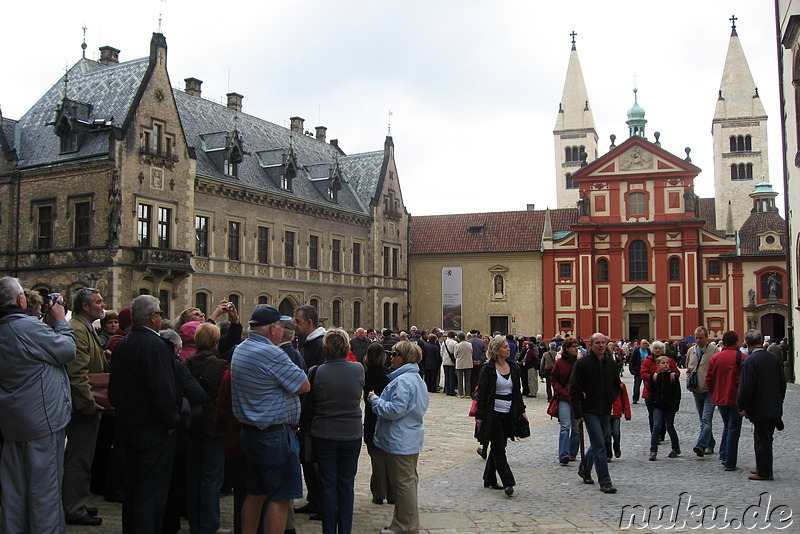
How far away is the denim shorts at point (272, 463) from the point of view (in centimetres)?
610

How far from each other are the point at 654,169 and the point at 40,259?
36.9 m

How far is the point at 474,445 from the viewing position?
13375 mm

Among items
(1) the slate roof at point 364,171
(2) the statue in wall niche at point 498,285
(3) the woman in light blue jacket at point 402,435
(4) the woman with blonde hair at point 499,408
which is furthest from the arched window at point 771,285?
(3) the woman in light blue jacket at point 402,435

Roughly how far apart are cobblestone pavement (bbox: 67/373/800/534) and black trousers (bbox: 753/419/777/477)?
0.66 ft

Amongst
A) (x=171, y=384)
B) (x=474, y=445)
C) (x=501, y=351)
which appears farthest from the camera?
(x=474, y=445)

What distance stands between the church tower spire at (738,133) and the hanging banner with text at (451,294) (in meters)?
33.3

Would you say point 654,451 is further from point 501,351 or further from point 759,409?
point 501,351

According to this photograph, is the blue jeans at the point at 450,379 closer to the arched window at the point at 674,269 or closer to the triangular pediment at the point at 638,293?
the triangular pediment at the point at 638,293

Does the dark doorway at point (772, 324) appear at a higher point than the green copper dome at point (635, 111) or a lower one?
lower

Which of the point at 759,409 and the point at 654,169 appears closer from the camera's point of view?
the point at 759,409

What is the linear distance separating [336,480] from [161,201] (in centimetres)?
2631

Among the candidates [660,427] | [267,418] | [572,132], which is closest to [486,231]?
[572,132]

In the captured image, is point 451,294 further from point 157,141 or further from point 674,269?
point 157,141

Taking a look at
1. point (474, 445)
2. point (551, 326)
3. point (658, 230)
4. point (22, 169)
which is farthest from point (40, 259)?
point (658, 230)
